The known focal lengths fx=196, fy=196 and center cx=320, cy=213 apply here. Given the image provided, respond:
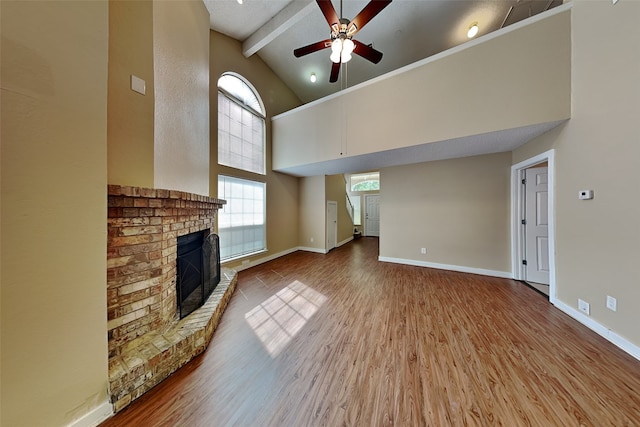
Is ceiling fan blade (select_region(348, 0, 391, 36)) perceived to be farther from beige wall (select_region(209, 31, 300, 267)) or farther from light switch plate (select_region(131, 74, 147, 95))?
beige wall (select_region(209, 31, 300, 267))

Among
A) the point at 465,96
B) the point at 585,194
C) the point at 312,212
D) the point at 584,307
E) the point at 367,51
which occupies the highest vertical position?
the point at 367,51

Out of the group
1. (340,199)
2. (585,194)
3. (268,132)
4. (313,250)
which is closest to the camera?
(585,194)

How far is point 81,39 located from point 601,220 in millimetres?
4263

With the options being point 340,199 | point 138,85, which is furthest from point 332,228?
point 138,85

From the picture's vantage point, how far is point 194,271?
2.36 m

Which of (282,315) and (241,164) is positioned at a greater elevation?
(241,164)

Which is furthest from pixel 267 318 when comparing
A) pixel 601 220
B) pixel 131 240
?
pixel 601 220

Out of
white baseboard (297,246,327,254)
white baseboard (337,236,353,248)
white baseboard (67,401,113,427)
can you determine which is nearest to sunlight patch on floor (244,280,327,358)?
white baseboard (67,401,113,427)

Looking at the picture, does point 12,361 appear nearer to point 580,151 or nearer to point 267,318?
point 267,318

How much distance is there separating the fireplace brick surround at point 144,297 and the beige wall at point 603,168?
375cm

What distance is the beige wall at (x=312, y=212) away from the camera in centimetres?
545

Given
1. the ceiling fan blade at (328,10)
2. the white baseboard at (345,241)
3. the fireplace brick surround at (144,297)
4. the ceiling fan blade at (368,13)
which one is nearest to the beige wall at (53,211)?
the fireplace brick surround at (144,297)

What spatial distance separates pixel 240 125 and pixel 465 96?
3.94 m

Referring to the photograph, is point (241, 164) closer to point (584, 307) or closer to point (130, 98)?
point (130, 98)
